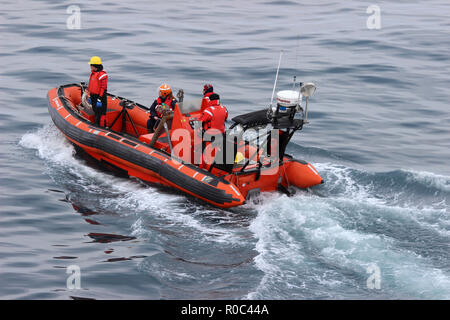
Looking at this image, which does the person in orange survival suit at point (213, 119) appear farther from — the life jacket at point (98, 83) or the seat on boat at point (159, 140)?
the life jacket at point (98, 83)

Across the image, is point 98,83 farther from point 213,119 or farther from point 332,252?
point 332,252

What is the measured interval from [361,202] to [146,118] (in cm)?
453

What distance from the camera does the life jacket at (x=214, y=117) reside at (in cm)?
990

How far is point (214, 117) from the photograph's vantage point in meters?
9.95

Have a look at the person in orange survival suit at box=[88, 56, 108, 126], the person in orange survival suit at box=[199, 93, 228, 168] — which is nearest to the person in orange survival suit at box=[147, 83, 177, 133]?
the person in orange survival suit at box=[88, 56, 108, 126]

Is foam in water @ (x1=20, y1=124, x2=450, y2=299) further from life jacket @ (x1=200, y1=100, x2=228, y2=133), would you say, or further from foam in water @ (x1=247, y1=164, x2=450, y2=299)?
life jacket @ (x1=200, y1=100, x2=228, y2=133)

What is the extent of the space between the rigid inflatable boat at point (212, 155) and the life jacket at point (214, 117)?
19 centimetres

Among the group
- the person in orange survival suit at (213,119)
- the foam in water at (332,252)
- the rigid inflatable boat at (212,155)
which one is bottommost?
the foam in water at (332,252)

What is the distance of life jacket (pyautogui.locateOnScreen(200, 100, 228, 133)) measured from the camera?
32.5 feet

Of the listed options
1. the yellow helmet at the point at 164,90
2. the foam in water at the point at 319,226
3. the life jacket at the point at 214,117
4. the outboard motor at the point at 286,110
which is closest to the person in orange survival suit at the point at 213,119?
the life jacket at the point at 214,117

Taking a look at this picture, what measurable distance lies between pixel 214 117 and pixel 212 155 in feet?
1.99

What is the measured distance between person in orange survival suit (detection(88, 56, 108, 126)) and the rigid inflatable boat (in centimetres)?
31

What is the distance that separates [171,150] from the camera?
411 inches
